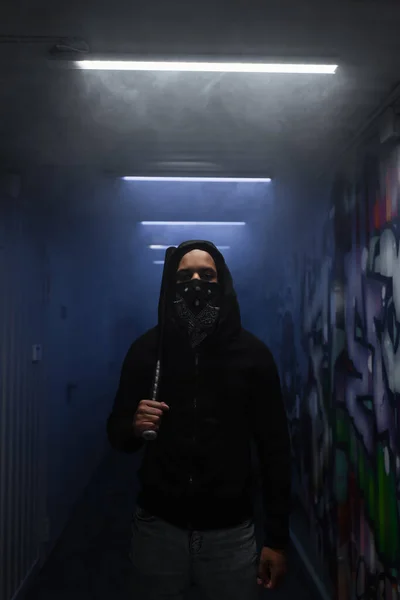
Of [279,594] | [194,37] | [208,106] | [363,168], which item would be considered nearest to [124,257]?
[208,106]

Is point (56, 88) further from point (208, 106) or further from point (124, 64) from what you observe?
point (208, 106)

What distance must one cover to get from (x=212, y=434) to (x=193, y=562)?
404mm

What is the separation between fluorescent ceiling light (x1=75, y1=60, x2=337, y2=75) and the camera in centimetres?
162

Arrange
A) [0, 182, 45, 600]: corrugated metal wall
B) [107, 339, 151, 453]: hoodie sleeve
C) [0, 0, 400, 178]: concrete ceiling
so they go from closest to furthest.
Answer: [0, 0, 400, 178]: concrete ceiling
[107, 339, 151, 453]: hoodie sleeve
[0, 182, 45, 600]: corrugated metal wall

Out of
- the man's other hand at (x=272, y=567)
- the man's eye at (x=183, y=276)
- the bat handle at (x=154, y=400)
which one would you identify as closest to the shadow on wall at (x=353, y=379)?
the man's other hand at (x=272, y=567)

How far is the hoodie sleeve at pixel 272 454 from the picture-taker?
1697 mm

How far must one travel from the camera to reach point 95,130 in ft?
7.25

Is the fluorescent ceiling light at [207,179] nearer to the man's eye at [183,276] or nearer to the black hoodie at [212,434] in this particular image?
the man's eye at [183,276]

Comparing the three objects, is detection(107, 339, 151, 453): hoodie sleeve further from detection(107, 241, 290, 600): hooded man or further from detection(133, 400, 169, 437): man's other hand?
detection(133, 400, 169, 437): man's other hand

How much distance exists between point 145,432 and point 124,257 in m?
1.40

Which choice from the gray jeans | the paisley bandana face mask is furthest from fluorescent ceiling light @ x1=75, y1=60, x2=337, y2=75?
the gray jeans

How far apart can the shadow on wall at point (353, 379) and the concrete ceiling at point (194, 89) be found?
0.28 m

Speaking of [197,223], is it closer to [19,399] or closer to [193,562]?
[19,399]

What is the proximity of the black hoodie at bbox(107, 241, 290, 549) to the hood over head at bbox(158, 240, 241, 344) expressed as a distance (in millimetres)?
21
